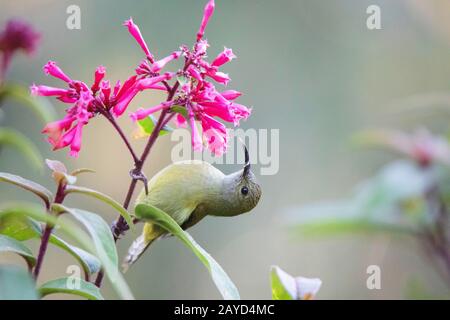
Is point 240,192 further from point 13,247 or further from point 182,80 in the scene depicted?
point 13,247

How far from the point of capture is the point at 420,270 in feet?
18.7

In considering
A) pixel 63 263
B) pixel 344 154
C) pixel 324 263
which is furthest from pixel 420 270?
pixel 63 263

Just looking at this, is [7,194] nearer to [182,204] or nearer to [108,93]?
[182,204]

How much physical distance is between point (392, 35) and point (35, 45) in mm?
6752

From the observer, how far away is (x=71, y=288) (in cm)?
155

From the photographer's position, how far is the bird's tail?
2.66 meters

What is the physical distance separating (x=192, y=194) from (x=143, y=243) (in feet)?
0.91

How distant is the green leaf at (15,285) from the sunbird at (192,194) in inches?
54.2

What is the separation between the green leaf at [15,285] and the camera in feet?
3.93

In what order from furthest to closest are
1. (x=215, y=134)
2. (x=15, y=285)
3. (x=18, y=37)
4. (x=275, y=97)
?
(x=275, y=97)
(x=18, y=37)
(x=215, y=134)
(x=15, y=285)

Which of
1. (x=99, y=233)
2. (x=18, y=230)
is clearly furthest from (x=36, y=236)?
(x=99, y=233)

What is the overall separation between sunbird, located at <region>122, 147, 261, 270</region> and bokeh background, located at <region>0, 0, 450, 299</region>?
10.9 feet

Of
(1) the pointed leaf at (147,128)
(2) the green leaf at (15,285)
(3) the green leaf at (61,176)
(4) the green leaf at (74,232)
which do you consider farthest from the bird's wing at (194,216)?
(2) the green leaf at (15,285)

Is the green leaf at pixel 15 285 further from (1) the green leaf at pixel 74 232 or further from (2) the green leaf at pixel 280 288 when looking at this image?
(2) the green leaf at pixel 280 288
